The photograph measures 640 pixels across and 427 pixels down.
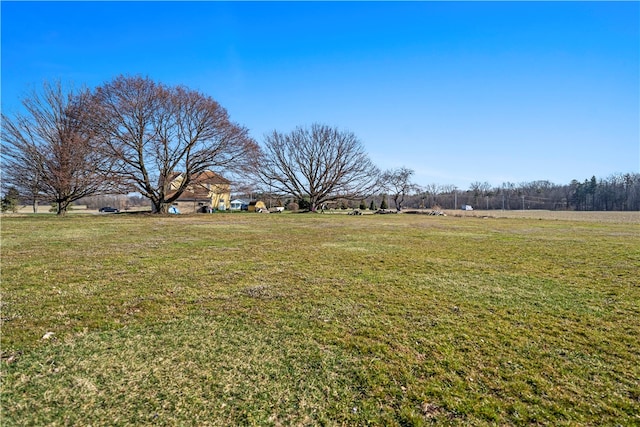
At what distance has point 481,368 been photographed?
2.72m

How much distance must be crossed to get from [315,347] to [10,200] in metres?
40.6

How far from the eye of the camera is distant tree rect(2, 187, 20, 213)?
2434 centimetres

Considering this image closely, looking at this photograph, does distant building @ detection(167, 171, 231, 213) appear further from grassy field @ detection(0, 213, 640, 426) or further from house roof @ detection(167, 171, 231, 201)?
grassy field @ detection(0, 213, 640, 426)

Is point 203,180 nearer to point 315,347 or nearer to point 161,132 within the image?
point 161,132

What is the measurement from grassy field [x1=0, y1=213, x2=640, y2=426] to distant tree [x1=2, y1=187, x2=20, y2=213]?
25498 mm

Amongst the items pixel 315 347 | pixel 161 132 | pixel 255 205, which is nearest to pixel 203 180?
pixel 161 132

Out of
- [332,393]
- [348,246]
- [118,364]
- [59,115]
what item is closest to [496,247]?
[348,246]

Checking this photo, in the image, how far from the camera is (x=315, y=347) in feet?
10.2

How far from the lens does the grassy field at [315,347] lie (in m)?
2.18

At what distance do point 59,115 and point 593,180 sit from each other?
107 meters

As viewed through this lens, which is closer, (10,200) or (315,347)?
(315,347)

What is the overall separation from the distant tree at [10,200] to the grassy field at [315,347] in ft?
83.7

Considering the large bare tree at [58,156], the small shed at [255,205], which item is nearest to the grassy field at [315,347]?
the large bare tree at [58,156]

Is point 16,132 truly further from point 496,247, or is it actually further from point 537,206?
point 537,206
